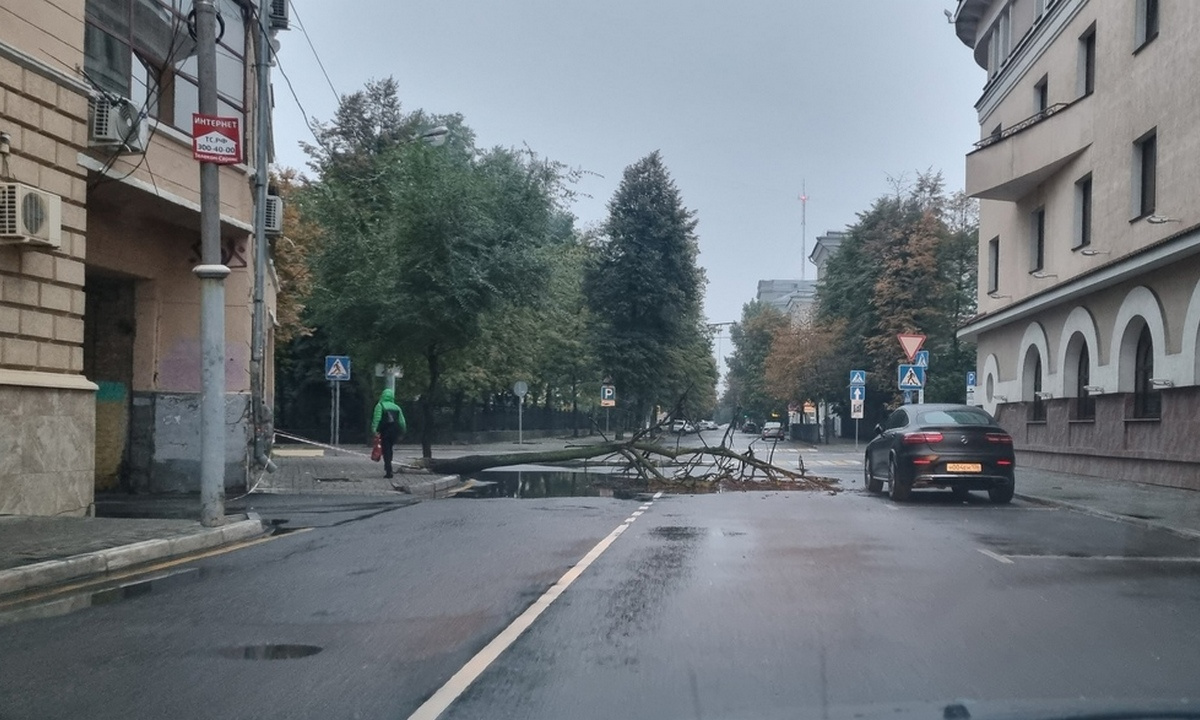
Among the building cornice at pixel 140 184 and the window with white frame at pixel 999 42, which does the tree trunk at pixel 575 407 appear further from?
the building cornice at pixel 140 184

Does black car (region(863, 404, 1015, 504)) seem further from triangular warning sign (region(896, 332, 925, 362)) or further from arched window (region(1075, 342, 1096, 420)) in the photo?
triangular warning sign (region(896, 332, 925, 362))

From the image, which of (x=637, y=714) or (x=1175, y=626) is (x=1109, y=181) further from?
(x=637, y=714)

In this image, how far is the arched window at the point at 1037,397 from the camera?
94.4 feet

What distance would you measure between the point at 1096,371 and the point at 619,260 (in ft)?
121

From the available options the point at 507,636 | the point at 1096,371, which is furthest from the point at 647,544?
the point at 1096,371

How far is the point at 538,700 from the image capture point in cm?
557

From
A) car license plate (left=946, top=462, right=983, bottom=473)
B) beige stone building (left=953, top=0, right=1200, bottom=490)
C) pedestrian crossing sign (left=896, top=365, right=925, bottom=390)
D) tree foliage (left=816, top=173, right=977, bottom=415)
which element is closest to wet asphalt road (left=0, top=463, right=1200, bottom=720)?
car license plate (left=946, top=462, right=983, bottom=473)

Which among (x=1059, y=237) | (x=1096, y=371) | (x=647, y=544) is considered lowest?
(x=647, y=544)

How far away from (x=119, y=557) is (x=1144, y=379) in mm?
19536

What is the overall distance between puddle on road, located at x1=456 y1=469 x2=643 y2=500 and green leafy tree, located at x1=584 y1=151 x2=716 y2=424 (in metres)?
30.9

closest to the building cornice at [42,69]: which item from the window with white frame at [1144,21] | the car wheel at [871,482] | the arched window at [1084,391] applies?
the car wheel at [871,482]

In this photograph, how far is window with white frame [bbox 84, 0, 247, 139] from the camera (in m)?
15.1

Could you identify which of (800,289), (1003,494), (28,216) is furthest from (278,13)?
(800,289)

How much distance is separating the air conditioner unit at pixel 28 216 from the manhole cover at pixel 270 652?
7.36 metres
